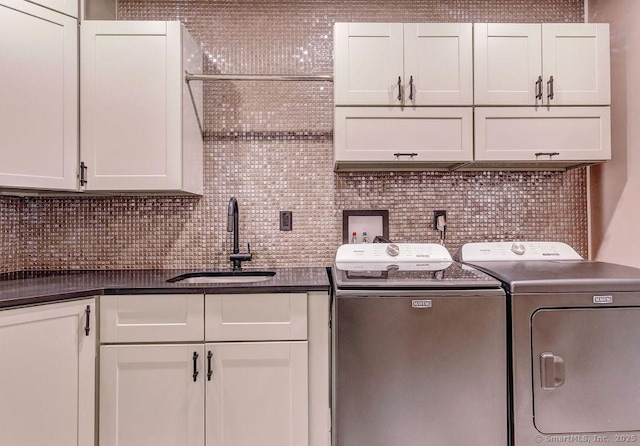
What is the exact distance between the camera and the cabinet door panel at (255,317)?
1604 millimetres

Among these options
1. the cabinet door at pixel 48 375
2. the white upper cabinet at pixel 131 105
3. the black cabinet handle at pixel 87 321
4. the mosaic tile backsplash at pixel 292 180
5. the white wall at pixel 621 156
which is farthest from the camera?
the mosaic tile backsplash at pixel 292 180

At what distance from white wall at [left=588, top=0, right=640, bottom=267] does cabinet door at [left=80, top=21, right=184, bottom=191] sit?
227 centimetres

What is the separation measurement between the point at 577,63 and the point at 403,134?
93cm

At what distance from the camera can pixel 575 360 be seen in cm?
145

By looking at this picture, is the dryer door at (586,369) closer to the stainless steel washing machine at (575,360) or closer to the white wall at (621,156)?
the stainless steel washing machine at (575,360)

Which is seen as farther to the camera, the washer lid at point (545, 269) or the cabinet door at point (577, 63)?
the cabinet door at point (577, 63)

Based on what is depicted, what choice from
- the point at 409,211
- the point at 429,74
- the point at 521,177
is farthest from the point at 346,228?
the point at 521,177

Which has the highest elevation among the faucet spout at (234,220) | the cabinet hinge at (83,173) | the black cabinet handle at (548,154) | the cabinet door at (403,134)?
the cabinet door at (403,134)

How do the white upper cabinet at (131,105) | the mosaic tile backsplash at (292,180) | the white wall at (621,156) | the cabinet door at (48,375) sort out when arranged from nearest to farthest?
the cabinet door at (48,375)
the white upper cabinet at (131,105)
the white wall at (621,156)
the mosaic tile backsplash at (292,180)

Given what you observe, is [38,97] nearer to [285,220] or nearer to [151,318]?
[151,318]

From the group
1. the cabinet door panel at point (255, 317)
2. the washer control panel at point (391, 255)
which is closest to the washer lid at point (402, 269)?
the washer control panel at point (391, 255)

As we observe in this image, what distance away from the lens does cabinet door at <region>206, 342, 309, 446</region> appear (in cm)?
160

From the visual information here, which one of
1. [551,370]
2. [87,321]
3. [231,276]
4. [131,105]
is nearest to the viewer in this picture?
[551,370]

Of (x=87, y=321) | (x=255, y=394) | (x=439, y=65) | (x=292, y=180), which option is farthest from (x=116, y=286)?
(x=439, y=65)
